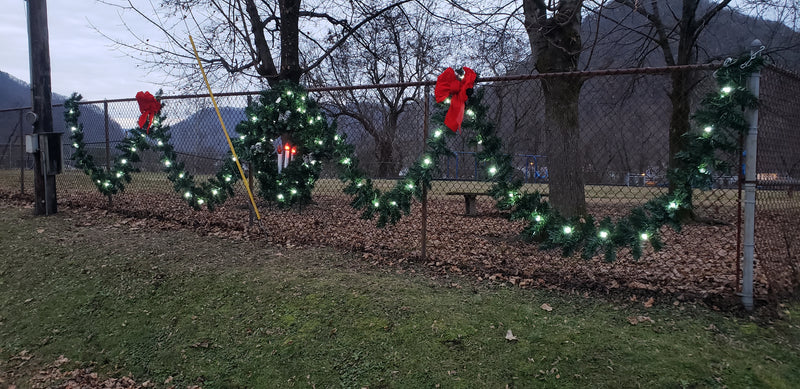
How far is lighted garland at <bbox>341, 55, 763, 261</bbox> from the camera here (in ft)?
11.2

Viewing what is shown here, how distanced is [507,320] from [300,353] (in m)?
1.63

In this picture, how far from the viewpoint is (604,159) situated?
18.1 ft

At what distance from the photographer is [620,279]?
14.3 feet

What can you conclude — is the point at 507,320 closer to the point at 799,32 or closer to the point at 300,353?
the point at 300,353

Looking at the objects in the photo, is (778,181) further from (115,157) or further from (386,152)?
(115,157)

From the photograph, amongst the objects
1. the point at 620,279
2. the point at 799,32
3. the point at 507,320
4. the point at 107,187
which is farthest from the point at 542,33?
the point at 107,187

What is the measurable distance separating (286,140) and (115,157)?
3.40 meters

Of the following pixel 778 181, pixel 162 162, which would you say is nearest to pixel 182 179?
pixel 162 162

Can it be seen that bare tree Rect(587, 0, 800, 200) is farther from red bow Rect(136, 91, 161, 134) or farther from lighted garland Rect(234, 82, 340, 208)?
red bow Rect(136, 91, 161, 134)

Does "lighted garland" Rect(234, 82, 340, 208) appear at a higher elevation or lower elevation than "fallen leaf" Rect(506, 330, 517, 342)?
higher

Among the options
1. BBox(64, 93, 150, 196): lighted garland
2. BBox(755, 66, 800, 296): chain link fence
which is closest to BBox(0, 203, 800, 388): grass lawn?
BBox(755, 66, 800, 296): chain link fence

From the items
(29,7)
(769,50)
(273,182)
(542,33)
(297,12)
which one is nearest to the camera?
(542,33)

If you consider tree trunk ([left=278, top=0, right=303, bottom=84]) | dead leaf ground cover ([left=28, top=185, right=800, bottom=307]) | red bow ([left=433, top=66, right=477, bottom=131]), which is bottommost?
dead leaf ground cover ([left=28, top=185, right=800, bottom=307])

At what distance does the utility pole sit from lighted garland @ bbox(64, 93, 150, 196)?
20.3 inches
